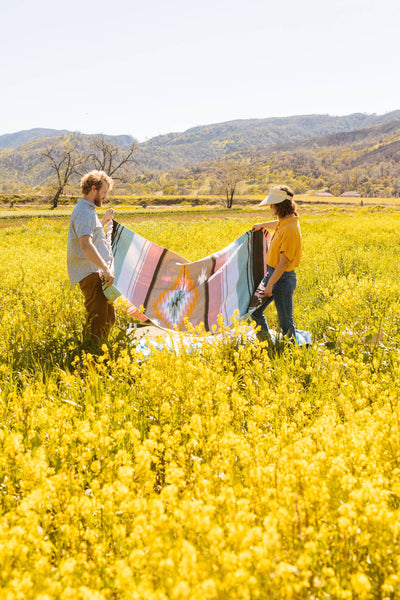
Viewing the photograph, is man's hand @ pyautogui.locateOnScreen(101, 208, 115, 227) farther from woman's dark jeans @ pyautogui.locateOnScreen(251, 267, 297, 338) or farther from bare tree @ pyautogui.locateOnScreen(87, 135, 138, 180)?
bare tree @ pyautogui.locateOnScreen(87, 135, 138, 180)

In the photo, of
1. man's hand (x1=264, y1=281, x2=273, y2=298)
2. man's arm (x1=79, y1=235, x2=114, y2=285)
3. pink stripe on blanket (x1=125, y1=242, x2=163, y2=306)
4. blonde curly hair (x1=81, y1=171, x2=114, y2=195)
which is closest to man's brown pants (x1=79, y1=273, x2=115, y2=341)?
man's arm (x1=79, y1=235, x2=114, y2=285)

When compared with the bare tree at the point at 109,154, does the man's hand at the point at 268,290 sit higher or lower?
lower

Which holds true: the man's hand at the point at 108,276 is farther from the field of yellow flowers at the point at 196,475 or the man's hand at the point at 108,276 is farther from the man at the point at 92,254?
the field of yellow flowers at the point at 196,475

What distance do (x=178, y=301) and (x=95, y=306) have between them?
1.95m

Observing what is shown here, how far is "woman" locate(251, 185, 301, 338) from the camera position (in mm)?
6090

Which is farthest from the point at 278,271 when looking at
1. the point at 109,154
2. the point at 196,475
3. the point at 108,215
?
the point at 109,154

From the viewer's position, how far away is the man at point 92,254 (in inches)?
222

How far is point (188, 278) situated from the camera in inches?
313

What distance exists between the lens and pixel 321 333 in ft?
24.4

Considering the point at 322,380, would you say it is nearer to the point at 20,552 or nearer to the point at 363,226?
the point at 20,552

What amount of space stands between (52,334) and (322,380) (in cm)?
395

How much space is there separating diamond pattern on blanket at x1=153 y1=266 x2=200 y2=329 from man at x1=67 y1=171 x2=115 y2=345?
120cm

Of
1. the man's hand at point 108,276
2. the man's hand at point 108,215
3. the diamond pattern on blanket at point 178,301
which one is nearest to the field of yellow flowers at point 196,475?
the man's hand at point 108,276

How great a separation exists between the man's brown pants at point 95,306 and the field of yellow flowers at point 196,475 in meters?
0.27
